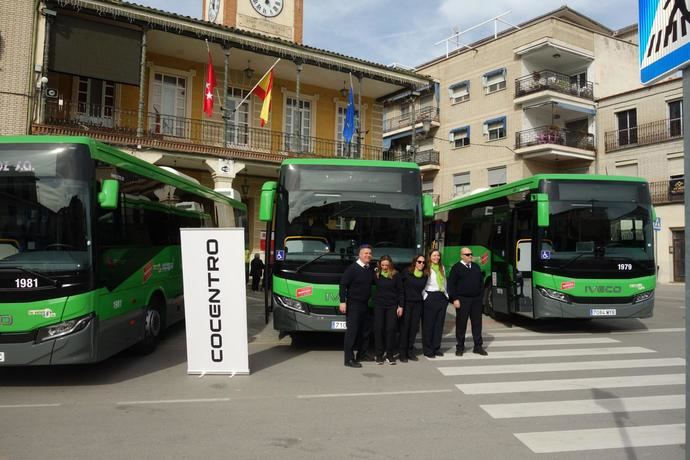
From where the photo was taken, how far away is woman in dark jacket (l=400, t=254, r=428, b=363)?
26.5 feet

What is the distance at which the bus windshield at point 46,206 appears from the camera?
20.2 feet

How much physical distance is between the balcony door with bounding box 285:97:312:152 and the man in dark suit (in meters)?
13.5

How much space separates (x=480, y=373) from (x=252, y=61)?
1615 centimetres

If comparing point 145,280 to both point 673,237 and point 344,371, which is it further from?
point 673,237

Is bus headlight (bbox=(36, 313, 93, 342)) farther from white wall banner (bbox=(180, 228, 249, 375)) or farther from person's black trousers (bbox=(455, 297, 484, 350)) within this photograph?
person's black trousers (bbox=(455, 297, 484, 350))

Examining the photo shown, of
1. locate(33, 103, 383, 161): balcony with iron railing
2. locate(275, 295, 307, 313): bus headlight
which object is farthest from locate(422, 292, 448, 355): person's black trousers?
locate(33, 103, 383, 161): balcony with iron railing

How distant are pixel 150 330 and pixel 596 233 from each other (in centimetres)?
853

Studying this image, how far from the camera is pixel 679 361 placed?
26.7 feet

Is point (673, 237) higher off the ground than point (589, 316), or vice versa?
point (673, 237)

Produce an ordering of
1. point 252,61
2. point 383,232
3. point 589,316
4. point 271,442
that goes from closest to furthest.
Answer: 1. point 271,442
2. point 383,232
3. point 589,316
4. point 252,61

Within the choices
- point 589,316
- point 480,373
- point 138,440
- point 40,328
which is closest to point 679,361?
point 589,316

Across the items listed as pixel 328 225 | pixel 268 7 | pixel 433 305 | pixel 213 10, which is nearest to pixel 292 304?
pixel 328 225

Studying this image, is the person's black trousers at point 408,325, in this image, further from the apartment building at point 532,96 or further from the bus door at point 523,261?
the apartment building at point 532,96

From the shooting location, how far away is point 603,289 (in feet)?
33.5
